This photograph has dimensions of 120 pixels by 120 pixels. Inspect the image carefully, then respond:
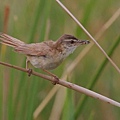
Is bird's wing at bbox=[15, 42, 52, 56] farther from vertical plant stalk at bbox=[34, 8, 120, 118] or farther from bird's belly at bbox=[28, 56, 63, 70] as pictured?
vertical plant stalk at bbox=[34, 8, 120, 118]

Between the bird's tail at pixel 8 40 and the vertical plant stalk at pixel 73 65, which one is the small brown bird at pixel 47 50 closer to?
the bird's tail at pixel 8 40

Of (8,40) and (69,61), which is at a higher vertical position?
(8,40)

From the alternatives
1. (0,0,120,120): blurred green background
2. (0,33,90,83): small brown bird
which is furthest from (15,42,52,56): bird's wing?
(0,0,120,120): blurred green background

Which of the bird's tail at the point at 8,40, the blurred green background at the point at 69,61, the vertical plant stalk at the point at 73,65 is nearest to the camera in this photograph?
the bird's tail at the point at 8,40

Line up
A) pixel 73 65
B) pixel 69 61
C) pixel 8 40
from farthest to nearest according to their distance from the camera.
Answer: pixel 69 61
pixel 73 65
pixel 8 40

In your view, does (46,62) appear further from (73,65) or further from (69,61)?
(69,61)

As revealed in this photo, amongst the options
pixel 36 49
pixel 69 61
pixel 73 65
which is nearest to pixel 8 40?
pixel 36 49

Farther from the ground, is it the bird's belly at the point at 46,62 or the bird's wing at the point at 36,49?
the bird's wing at the point at 36,49

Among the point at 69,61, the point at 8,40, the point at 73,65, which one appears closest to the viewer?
the point at 8,40

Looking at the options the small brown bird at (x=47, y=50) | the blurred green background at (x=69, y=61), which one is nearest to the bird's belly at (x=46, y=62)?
the small brown bird at (x=47, y=50)

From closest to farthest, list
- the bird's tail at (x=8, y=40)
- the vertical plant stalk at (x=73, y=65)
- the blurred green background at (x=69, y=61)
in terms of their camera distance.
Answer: the bird's tail at (x=8, y=40) → the vertical plant stalk at (x=73, y=65) → the blurred green background at (x=69, y=61)
